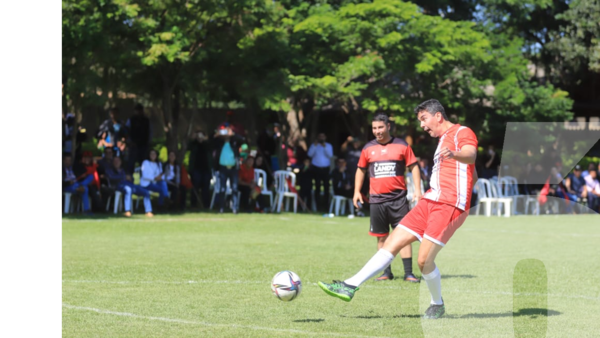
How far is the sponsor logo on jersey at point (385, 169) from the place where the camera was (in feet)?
35.3

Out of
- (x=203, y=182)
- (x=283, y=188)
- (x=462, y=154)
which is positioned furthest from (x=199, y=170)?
(x=462, y=154)

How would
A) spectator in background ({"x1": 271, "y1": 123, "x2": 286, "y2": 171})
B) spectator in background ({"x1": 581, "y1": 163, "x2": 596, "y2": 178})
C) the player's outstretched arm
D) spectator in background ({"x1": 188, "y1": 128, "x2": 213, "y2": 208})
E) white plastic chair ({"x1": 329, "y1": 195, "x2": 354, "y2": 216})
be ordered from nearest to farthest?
the player's outstretched arm, spectator in background ({"x1": 188, "y1": 128, "x2": 213, "y2": 208}), white plastic chair ({"x1": 329, "y1": 195, "x2": 354, "y2": 216}), spectator in background ({"x1": 271, "y1": 123, "x2": 286, "y2": 171}), spectator in background ({"x1": 581, "y1": 163, "x2": 596, "y2": 178})

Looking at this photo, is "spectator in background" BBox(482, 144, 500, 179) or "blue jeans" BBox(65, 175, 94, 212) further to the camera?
"spectator in background" BBox(482, 144, 500, 179)

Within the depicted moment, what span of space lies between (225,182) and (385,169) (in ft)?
39.2

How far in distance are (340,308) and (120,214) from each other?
13.3 metres

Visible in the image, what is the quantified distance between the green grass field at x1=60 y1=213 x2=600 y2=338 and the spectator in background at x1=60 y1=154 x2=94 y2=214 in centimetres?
310

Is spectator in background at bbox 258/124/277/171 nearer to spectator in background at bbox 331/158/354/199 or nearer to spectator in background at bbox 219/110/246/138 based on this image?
spectator in background at bbox 219/110/246/138

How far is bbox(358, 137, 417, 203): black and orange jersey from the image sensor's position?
10750mm

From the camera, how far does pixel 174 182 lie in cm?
2238

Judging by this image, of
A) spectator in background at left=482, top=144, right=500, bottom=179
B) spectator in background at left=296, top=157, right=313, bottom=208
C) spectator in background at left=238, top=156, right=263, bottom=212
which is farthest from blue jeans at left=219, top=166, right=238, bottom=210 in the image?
spectator in background at left=482, top=144, right=500, bottom=179

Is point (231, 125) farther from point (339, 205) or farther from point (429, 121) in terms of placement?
point (429, 121)

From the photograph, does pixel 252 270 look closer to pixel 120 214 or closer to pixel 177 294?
pixel 177 294

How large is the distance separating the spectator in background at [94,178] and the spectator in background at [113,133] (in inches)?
58.4
